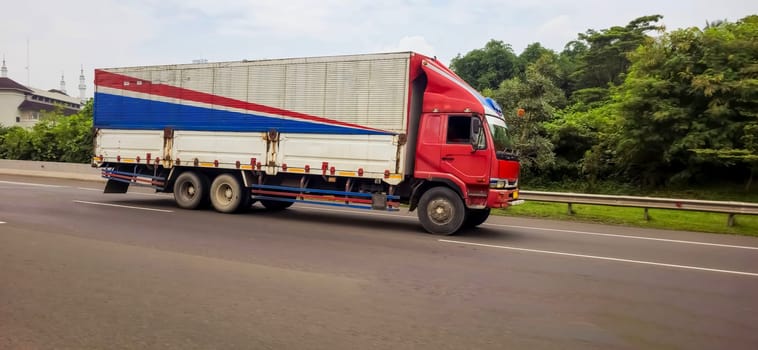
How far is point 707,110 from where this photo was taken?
21.4m

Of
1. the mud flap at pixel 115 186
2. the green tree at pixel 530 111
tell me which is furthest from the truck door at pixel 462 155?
the green tree at pixel 530 111

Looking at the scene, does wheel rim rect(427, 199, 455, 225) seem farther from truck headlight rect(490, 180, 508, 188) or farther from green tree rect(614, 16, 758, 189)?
green tree rect(614, 16, 758, 189)

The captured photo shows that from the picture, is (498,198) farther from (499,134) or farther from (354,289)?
(354,289)

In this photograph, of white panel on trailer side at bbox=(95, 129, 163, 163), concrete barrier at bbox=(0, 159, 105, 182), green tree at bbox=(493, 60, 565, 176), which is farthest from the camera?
green tree at bbox=(493, 60, 565, 176)

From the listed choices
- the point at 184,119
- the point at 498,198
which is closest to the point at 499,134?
the point at 498,198

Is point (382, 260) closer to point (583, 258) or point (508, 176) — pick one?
point (583, 258)

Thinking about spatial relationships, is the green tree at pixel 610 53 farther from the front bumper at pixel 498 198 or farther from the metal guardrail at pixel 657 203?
the front bumper at pixel 498 198

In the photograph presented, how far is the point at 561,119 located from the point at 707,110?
360 inches

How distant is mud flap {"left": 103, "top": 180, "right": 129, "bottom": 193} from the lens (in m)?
14.7

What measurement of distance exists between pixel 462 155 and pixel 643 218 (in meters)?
7.48

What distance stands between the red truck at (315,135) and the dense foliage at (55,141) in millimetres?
17740

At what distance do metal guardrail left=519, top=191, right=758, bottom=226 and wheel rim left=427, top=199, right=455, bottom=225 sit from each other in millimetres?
5019

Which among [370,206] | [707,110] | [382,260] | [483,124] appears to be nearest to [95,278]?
[382,260]

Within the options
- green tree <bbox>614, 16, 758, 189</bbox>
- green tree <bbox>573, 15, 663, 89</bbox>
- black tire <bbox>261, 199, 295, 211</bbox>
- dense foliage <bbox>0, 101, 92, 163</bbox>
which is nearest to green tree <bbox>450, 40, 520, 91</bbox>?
green tree <bbox>573, 15, 663, 89</bbox>
